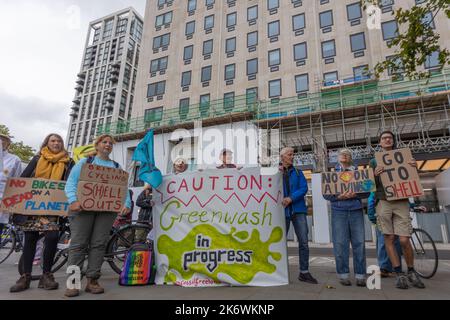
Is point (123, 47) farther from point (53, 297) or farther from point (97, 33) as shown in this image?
point (53, 297)

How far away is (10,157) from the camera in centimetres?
430

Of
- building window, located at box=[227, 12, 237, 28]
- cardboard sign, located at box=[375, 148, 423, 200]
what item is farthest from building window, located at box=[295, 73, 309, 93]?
cardboard sign, located at box=[375, 148, 423, 200]

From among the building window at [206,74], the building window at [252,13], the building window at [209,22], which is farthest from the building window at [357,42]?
the building window at [209,22]

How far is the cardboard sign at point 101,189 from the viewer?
11.9 feet

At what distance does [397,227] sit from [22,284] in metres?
5.15

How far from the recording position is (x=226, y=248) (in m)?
4.04

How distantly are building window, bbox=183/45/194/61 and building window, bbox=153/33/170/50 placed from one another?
293cm

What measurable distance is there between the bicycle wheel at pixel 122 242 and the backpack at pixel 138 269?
74cm

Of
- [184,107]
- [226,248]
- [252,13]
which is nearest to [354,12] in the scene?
[252,13]

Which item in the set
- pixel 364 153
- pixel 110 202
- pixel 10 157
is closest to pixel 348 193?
pixel 110 202

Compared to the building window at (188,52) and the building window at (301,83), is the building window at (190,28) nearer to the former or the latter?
the building window at (188,52)

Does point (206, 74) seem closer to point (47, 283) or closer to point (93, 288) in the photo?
point (47, 283)

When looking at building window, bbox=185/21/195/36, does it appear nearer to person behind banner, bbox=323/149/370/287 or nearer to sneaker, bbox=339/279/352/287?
person behind banner, bbox=323/149/370/287

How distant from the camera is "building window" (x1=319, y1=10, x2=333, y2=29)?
22141mm
